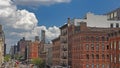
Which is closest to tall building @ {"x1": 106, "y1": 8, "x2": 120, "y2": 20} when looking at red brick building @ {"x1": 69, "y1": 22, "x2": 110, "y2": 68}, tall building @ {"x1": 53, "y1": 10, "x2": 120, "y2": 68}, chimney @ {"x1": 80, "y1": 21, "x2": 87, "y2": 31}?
tall building @ {"x1": 53, "y1": 10, "x2": 120, "y2": 68}

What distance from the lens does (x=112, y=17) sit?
147 metres

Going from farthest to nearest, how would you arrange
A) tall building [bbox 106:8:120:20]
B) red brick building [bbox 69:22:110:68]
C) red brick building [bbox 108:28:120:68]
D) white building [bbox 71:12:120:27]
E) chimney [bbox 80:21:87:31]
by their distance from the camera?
tall building [bbox 106:8:120:20]
white building [bbox 71:12:120:27]
chimney [bbox 80:21:87:31]
red brick building [bbox 69:22:110:68]
red brick building [bbox 108:28:120:68]

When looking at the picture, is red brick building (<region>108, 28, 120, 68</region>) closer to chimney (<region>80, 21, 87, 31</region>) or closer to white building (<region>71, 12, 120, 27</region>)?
chimney (<region>80, 21, 87, 31</region>)

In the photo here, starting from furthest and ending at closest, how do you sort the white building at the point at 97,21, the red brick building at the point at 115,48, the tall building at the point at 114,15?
the tall building at the point at 114,15, the white building at the point at 97,21, the red brick building at the point at 115,48

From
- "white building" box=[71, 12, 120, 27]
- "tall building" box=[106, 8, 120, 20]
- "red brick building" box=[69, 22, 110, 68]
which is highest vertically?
"tall building" box=[106, 8, 120, 20]

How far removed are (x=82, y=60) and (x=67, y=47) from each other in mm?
27726

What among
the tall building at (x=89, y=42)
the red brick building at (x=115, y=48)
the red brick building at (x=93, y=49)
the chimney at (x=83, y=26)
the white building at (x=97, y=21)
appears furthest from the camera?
the white building at (x=97, y=21)

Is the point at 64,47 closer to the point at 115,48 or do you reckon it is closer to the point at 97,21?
the point at 97,21

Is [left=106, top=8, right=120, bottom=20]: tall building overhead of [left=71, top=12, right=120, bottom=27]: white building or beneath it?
overhead

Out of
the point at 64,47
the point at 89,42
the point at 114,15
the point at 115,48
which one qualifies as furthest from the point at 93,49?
the point at 114,15

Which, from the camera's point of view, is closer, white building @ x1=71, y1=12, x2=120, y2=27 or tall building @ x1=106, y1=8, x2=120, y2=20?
white building @ x1=71, y1=12, x2=120, y2=27

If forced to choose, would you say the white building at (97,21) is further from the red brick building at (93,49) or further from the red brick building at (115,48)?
the red brick building at (115,48)

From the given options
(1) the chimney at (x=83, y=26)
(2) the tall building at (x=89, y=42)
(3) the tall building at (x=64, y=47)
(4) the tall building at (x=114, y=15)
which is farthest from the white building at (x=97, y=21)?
(3) the tall building at (x=64, y=47)

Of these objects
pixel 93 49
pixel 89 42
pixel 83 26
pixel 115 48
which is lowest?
pixel 93 49
